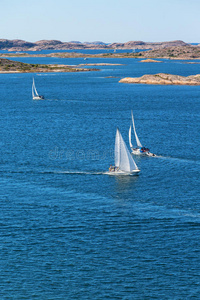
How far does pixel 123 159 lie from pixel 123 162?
56 centimetres

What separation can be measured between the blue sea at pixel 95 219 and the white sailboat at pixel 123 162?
5.79ft

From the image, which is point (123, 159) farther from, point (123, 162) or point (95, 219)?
point (95, 219)

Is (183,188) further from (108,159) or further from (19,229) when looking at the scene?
(19,229)

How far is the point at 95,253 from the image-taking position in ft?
179

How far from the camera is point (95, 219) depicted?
6375cm

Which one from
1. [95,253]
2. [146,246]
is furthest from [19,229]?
[146,246]

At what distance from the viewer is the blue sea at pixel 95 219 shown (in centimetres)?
4888

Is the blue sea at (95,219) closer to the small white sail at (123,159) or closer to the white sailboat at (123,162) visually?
the white sailboat at (123,162)

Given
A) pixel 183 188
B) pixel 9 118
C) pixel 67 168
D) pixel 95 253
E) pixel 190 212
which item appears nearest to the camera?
pixel 95 253

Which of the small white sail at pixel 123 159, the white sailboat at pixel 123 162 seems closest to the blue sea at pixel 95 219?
the white sailboat at pixel 123 162

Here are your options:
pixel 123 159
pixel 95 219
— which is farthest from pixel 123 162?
pixel 95 219

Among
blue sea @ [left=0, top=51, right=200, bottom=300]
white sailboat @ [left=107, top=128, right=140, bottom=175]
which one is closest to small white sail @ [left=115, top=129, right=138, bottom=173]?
white sailboat @ [left=107, top=128, right=140, bottom=175]

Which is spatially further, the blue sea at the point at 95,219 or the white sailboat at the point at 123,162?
the white sailboat at the point at 123,162

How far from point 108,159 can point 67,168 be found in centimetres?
1050
